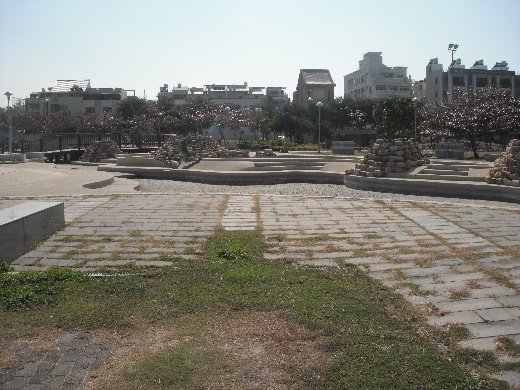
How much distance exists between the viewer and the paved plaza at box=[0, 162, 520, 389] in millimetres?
4945

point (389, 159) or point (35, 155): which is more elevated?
point (35, 155)

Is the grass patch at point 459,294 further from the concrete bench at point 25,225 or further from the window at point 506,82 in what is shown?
the window at point 506,82

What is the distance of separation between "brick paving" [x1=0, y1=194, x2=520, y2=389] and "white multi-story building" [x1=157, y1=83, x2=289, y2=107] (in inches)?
3018

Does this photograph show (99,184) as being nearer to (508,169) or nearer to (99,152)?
(508,169)

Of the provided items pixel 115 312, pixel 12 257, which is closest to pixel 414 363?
pixel 115 312

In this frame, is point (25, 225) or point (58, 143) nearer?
point (25, 225)

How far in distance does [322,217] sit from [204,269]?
4150mm

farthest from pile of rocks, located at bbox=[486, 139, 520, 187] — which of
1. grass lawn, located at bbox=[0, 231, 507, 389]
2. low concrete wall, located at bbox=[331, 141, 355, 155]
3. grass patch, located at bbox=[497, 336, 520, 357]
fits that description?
low concrete wall, located at bbox=[331, 141, 355, 155]

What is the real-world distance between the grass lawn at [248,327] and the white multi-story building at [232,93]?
81.9 meters

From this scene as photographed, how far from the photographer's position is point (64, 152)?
28.9m

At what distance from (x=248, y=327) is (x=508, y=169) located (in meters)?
11.7

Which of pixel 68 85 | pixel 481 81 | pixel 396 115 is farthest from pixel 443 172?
pixel 68 85

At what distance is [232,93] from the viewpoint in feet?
295

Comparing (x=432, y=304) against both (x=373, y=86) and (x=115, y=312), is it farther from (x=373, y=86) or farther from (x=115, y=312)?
(x=373, y=86)
